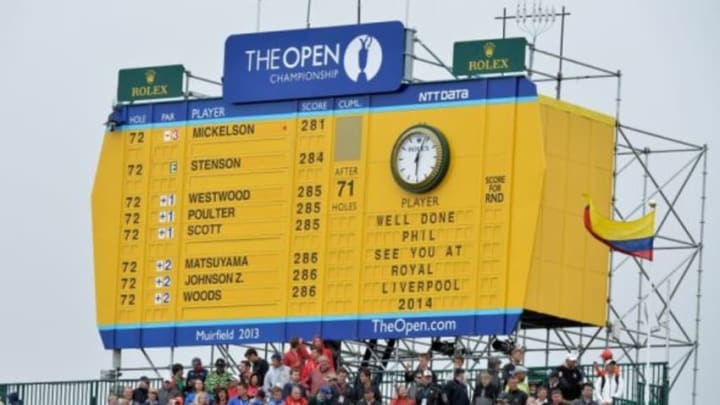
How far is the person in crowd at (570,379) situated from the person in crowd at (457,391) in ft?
4.40

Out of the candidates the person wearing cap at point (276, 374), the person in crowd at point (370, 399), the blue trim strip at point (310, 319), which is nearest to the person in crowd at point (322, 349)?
the person wearing cap at point (276, 374)

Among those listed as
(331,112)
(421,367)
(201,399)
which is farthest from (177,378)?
(421,367)

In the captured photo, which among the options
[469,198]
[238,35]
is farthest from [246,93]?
[469,198]

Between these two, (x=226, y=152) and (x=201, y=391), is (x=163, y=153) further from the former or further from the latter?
(x=201, y=391)

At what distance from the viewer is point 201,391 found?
169 feet

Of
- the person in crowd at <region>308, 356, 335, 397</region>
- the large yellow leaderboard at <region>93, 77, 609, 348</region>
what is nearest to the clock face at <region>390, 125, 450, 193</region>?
the large yellow leaderboard at <region>93, 77, 609, 348</region>

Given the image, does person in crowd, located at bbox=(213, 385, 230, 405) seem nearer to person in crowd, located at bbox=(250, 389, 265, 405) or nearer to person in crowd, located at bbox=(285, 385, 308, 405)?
person in crowd, located at bbox=(250, 389, 265, 405)

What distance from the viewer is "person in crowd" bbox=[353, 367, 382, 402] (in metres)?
50.2

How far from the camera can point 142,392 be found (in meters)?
53.2

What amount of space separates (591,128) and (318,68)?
4271 millimetres

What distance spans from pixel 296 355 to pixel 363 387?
1.74 meters

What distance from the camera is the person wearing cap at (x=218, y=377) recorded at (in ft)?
172

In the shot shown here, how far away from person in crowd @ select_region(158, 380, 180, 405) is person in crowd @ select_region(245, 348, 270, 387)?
117 centimetres

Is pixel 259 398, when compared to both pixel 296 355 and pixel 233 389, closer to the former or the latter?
pixel 233 389
